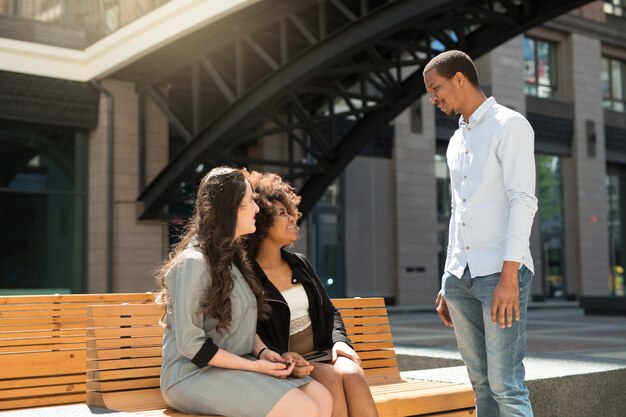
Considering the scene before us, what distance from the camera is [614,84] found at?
28.4m

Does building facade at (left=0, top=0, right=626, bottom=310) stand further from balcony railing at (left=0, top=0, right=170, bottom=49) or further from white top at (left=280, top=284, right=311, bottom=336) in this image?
white top at (left=280, top=284, right=311, bottom=336)

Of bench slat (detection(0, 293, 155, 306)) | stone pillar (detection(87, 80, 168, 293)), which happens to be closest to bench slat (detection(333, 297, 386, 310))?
bench slat (detection(0, 293, 155, 306))

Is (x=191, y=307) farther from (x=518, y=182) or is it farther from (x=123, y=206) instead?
(x=123, y=206)

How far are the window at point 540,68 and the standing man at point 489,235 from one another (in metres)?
22.4

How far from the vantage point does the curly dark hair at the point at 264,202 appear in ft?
14.4

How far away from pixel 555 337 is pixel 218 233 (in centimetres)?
949

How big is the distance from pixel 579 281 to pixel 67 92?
17.4 m

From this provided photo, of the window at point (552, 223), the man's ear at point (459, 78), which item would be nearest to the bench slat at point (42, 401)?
the man's ear at point (459, 78)

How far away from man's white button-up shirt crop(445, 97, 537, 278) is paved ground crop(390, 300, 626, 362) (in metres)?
3.93

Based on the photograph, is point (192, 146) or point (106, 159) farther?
point (106, 159)

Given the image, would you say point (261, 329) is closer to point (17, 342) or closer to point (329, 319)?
point (329, 319)

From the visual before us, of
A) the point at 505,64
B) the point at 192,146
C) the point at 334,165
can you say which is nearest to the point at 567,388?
the point at 192,146

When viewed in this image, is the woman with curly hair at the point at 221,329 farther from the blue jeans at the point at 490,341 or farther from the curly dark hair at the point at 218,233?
the blue jeans at the point at 490,341

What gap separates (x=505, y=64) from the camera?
2441cm
